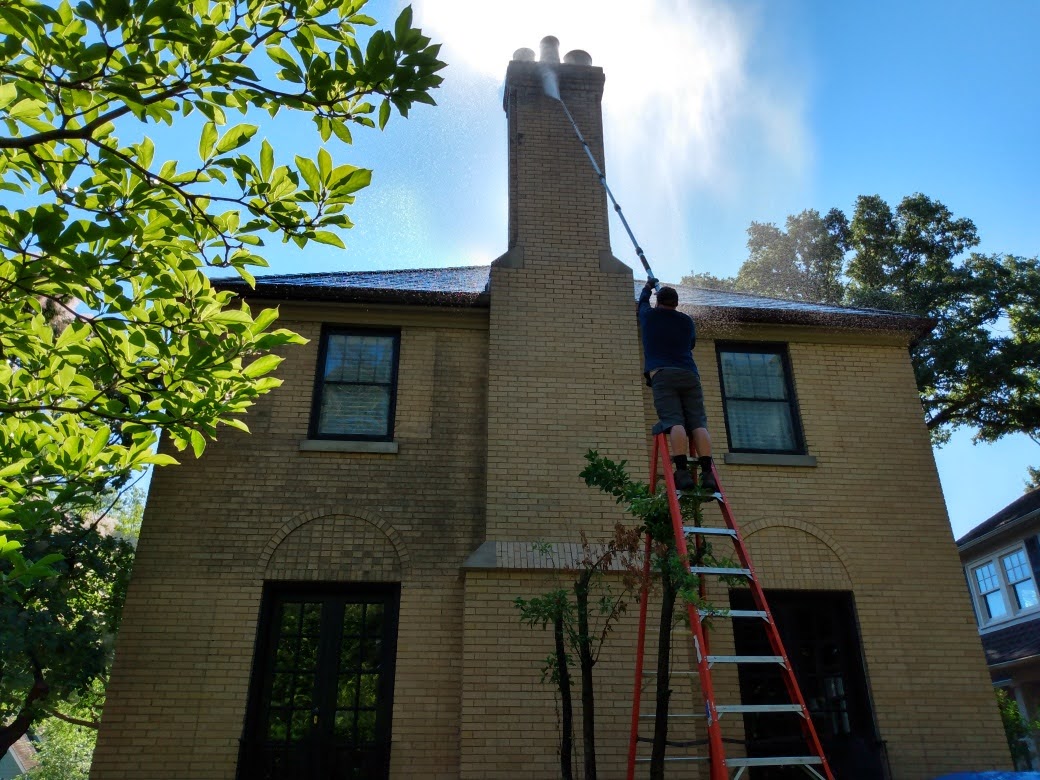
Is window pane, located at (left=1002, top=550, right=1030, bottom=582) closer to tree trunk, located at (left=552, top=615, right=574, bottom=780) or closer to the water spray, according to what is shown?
the water spray

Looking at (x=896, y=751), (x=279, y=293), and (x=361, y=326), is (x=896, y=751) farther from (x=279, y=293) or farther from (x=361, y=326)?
(x=279, y=293)

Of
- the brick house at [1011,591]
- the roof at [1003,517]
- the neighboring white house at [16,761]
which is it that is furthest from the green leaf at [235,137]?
the neighboring white house at [16,761]

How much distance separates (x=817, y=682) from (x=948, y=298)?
52.8 feet

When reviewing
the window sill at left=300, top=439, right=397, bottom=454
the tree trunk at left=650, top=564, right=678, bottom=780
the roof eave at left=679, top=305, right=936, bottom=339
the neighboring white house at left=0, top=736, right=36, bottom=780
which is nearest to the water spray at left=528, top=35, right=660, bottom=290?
the roof eave at left=679, top=305, right=936, bottom=339

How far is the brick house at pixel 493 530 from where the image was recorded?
8.31m

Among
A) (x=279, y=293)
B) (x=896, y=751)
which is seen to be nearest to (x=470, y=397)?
(x=279, y=293)

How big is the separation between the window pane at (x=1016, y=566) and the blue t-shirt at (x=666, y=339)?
17.4m

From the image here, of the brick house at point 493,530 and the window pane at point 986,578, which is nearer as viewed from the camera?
the brick house at point 493,530

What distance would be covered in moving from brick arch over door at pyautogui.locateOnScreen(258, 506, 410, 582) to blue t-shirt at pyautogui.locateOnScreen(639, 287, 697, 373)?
3745 mm

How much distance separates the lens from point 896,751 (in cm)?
870

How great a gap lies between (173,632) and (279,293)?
13.9ft

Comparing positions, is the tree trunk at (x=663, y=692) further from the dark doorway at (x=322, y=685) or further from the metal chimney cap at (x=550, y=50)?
the metal chimney cap at (x=550, y=50)

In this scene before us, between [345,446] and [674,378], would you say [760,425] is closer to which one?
[674,378]

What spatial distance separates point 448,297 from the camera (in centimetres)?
1047
